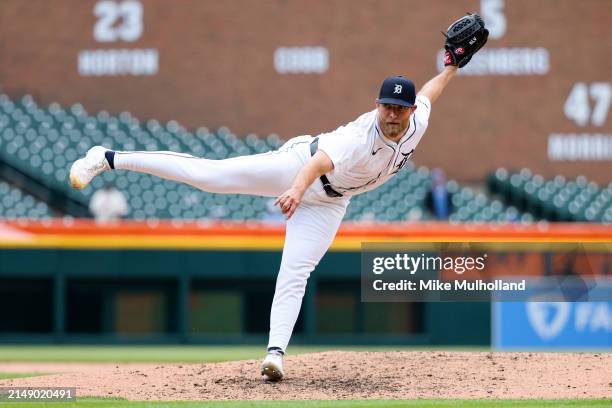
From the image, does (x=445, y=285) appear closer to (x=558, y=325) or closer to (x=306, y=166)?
(x=558, y=325)

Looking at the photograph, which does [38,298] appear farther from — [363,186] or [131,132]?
[363,186]

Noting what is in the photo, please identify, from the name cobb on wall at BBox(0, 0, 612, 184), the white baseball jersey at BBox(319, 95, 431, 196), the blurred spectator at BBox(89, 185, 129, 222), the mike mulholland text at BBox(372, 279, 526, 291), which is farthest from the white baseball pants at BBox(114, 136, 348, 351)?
the name cobb on wall at BBox(0, 0, 612, 184)

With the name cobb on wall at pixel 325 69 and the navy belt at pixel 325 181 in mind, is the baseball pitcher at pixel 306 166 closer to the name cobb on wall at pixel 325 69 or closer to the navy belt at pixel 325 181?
the navy belt at pixel 325 181

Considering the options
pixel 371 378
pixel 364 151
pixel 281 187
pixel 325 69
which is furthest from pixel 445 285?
pixel 364 151

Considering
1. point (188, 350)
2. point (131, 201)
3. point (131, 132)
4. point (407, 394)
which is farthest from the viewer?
point (131, 132)

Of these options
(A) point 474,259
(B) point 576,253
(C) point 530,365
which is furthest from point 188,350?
(C) point 530,365

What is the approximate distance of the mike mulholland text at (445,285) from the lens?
12000 millimetres

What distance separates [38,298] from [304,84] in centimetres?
632

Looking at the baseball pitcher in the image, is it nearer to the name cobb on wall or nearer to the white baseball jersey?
the white baseball jersey

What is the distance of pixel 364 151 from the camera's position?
643 cm

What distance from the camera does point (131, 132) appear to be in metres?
16.1

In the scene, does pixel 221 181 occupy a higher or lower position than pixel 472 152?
lower

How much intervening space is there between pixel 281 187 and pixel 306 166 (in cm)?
64

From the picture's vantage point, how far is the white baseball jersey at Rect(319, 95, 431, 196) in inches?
252
